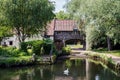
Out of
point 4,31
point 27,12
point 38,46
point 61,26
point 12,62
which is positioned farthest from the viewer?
point 61,26

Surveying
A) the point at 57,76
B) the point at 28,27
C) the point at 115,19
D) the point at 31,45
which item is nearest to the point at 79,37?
the point at 28,27

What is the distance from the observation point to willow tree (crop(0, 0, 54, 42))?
48688 mm

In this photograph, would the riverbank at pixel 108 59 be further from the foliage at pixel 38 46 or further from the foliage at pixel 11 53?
the foliage at pixel 11 53

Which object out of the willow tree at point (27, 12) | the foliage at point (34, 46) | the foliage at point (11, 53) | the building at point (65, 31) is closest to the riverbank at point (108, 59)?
the foliage at point (34, 46)

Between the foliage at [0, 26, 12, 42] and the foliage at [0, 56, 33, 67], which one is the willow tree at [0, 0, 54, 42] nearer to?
the foliage at [0, 26, 12, 42]

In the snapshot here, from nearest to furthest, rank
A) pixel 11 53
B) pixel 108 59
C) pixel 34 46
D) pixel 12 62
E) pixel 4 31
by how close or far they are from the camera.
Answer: pixel 12 62 < pixel 108 59 < pixel 11 53 < pixel 34 46 < pixel 4 31

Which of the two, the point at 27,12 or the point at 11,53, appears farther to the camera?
the point at 27,12

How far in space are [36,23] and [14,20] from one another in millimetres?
3807

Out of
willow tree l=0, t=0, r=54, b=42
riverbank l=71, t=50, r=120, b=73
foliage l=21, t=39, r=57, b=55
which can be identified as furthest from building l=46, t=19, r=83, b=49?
foliage l=21, t=39, r=57, b=55

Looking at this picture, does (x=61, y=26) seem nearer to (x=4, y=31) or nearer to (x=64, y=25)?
(x=64, y=25)

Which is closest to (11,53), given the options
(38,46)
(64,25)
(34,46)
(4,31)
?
(34,46)

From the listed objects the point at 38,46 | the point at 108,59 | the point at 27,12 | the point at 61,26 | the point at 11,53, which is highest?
the point at 27,12

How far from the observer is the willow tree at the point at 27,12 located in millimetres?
48688

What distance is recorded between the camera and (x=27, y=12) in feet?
166
